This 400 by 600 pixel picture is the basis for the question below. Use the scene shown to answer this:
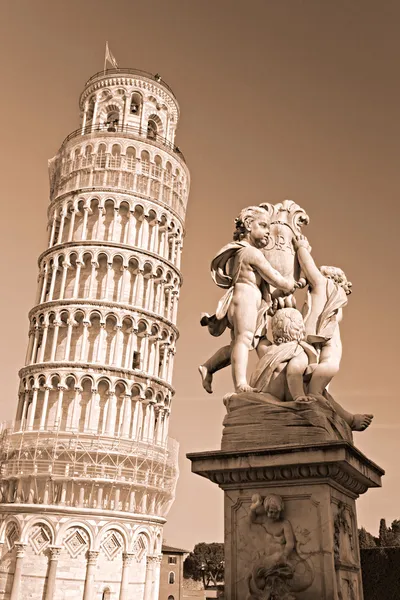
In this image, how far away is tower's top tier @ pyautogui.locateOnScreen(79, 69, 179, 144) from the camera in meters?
50.7

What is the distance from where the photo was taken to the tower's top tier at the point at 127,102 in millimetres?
50688

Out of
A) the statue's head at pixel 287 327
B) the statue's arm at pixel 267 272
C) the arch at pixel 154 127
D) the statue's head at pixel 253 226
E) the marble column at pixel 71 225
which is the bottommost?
the statue's head at pixel 287 327

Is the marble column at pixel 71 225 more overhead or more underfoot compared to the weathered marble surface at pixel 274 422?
more overhead

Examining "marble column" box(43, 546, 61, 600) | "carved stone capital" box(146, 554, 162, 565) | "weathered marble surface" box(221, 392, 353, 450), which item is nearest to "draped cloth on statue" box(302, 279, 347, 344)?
"weathered marble surface" box(221, 392, 353, 450)

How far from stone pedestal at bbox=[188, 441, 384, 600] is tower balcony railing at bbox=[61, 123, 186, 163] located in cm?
4557

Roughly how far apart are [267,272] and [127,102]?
47286mm

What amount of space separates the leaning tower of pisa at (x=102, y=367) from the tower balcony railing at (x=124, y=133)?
124 millimetres

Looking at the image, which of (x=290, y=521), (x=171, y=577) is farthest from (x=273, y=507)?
Result: (x=171, y=577)

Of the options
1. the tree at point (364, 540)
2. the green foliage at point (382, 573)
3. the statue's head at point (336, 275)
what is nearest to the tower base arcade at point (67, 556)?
the green foliage at point (382, 573)

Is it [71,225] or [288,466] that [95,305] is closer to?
[71,225]

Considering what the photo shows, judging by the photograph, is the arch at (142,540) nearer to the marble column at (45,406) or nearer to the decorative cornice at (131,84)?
the marble column at (45,406)

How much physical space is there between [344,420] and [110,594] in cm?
3619

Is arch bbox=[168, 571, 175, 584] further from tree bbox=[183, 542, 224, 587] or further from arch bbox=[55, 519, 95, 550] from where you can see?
tree bbox=[183, 542, 224, 587]

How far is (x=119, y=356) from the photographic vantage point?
42.8 metres
